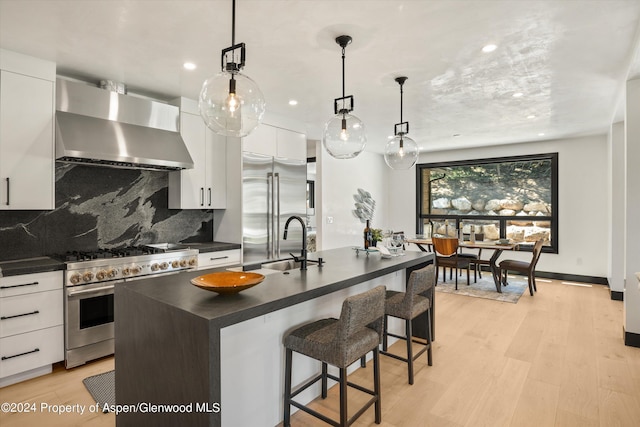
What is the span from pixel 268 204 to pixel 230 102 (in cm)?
258

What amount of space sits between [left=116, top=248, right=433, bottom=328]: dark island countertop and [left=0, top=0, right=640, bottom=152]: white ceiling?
1.70 m

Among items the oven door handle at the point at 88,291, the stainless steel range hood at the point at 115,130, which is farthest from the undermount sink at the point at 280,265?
the stainless steel range hood at the point at 115,130

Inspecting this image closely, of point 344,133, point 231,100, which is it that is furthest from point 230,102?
point 344,133

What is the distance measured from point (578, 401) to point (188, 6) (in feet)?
12.2

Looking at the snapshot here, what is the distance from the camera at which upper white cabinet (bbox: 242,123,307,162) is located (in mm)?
4328

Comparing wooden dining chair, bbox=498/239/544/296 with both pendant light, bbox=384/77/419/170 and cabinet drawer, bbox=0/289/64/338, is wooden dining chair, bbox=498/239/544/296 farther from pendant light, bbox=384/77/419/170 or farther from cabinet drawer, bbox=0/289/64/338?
cabinet drawer, bbox=0/289/64/338

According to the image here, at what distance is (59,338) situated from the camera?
2.93 metres

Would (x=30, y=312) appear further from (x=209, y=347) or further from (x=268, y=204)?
(x=268, y=204)

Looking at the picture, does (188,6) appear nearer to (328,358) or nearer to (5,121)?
(5,121)

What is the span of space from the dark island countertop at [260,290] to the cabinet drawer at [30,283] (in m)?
1.32

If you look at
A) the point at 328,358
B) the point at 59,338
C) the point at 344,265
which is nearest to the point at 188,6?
the point at 344,265

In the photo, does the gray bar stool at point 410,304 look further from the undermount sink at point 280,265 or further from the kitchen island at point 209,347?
the undermount sink at point 280,265

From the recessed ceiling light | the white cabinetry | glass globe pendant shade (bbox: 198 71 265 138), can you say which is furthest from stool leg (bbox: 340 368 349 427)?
the recessed ceiling light

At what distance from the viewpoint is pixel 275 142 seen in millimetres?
4629
